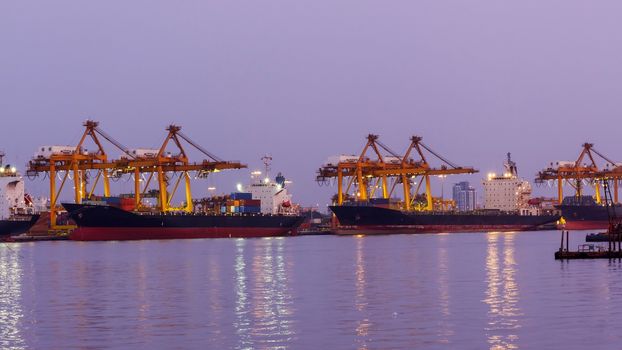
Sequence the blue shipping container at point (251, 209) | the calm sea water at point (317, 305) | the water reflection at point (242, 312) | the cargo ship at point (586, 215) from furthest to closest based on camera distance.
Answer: the cargo ship at point (586, 215) < the blue shipping container at point (251, 209) < the calm sea water at point (317, 305) < the water reflection at point (242, 312)

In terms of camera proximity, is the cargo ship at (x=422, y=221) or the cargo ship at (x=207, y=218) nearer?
the cargo ship at (x=207, y=218)

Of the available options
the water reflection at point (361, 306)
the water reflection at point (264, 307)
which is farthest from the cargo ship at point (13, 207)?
the water reflection at point (361, 306)

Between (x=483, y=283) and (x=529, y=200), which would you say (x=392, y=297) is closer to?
(x=483, y=283)

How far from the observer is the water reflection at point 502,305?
87.9 ft

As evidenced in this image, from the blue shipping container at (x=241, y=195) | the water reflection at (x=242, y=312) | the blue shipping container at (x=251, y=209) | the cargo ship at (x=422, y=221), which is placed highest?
the blue shipping container at (x=241, y=195)

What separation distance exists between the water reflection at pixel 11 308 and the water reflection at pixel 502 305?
12.2 metres

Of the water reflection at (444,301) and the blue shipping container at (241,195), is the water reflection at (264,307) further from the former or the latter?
the blue shipping container at (241,195)

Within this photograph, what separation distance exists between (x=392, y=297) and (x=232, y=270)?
18.5 metres

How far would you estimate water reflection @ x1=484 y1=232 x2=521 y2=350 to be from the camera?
26797 millimetres

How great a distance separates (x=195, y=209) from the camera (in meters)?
136

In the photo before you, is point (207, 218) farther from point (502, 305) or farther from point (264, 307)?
point (502, 305)

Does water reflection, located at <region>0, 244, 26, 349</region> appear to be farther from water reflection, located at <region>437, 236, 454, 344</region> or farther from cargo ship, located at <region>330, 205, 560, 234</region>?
cargo ship, located at <region>330, 205, 560, 234</region>

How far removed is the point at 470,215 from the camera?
137 m

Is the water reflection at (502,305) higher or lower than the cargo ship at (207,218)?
lower
